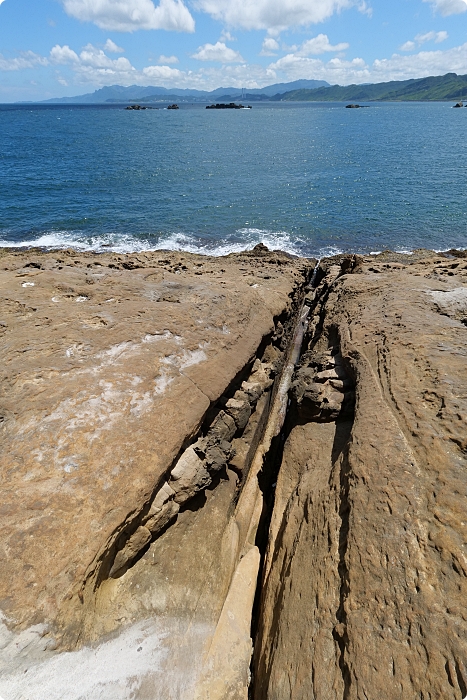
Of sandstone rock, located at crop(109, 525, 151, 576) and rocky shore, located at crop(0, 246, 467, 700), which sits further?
sandstone rock, located at crop(109, 525, 151, 576)

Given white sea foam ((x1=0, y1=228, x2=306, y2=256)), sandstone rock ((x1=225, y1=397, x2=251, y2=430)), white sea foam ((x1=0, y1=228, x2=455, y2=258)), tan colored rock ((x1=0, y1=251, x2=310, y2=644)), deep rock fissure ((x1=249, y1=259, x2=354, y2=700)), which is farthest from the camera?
white sea foam ((x1=0, y1=228, x2=306, y2=256))

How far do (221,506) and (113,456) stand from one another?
240cm

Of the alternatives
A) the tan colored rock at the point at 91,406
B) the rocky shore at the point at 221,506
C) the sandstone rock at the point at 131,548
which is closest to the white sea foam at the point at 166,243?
the tan colored rock at the point at 91,406

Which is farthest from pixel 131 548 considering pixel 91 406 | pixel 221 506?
pixel 91 406

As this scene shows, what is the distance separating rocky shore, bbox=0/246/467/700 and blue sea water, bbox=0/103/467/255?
15.2 meters

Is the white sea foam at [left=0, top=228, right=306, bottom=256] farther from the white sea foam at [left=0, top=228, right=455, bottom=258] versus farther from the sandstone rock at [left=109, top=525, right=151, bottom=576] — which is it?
the sandstone rock at [left=109, top=525, right=151, bottom=576]

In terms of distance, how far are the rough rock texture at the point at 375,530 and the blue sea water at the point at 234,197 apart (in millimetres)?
15951

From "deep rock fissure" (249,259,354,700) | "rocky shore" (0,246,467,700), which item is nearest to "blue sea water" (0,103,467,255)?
"deep rock fissure" (249,259,354,700)

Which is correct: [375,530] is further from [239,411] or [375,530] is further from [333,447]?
[239,411]

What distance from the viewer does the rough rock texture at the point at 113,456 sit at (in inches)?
185

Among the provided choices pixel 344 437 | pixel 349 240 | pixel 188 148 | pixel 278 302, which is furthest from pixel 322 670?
pixel 188 148

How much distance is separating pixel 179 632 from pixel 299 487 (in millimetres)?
2972

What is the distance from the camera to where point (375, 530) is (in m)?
4.93

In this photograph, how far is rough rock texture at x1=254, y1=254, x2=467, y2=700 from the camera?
3.92 meters
